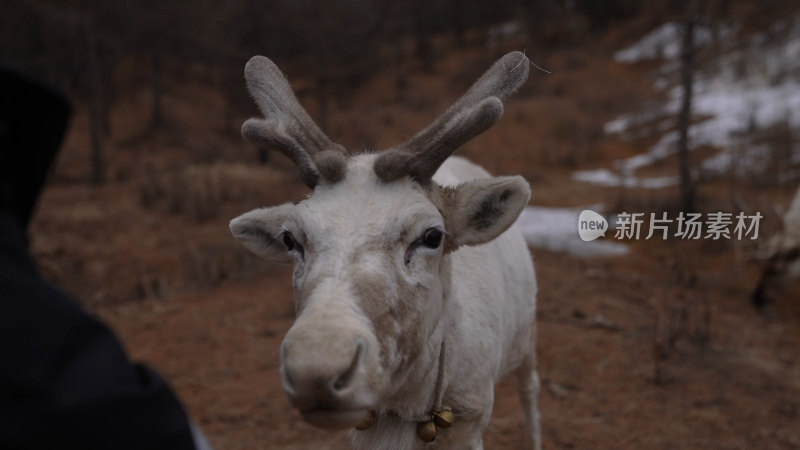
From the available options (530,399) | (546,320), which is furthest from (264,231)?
(546,320)

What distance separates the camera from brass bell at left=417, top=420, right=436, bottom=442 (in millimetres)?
2562

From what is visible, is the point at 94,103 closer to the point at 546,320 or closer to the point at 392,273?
the point at 546,320

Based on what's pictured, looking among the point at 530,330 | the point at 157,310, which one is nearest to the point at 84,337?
the point at 530,330

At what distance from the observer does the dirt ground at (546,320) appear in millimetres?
4867

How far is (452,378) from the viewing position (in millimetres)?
2713

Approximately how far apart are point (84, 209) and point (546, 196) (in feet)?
32.9

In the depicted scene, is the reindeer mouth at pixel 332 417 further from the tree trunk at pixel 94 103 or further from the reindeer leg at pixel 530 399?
the tree trunk at pixel 94 103

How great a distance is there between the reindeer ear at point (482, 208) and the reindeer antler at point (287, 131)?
0.49m

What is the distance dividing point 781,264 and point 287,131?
7.34 meters

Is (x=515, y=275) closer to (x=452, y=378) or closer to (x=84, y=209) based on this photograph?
(x=452, y=378)

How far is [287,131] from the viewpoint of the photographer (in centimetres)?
269

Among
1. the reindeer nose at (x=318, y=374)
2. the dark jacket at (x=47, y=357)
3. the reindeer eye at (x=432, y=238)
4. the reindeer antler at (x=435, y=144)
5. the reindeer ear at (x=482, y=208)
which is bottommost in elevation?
the reindeer nose at (x=318, y=374)

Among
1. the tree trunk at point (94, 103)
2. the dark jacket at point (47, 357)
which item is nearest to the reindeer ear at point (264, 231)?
the dark jacket at point (47, 357)

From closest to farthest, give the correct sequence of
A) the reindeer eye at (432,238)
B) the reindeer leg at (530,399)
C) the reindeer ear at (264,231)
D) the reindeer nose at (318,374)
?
the reindeer nose at (318,374) < the reindeer eye at (432,238) < the reindeer ear at (264,231) < the reindeer leg at (530,399)
